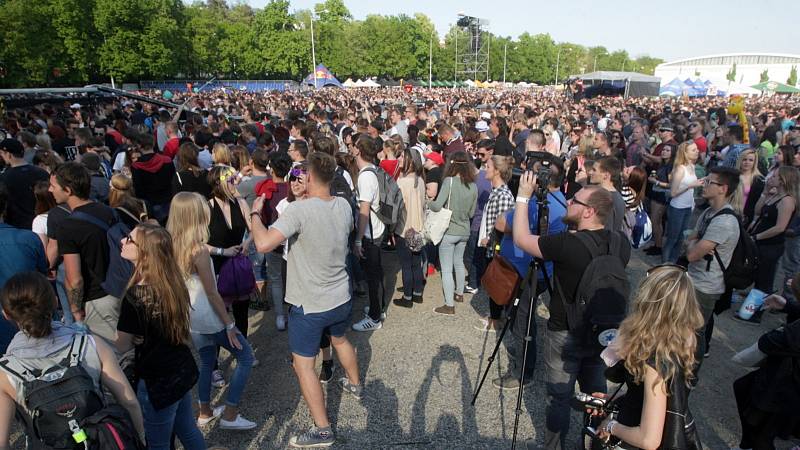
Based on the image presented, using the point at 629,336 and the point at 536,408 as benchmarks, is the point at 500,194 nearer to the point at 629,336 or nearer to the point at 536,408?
the point at 536,408

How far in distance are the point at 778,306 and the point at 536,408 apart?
1.84m

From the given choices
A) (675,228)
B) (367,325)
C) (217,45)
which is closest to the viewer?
(367,325)

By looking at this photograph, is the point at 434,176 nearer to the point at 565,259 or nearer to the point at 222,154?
the point at 222,154

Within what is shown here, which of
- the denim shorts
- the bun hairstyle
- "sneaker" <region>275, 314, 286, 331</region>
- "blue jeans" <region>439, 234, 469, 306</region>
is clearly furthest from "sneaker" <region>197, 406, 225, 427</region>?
"blue jeans" <region>439, 234, 469, 306</region>

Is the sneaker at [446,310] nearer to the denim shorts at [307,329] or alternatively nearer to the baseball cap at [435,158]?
the baseball cap at [435,158]

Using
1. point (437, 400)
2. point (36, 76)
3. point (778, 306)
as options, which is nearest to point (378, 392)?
point (437, 400)

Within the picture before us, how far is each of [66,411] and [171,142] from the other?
263 inches

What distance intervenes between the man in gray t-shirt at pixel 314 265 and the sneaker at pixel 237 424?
546 millimetres

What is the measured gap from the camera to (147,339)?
244cm

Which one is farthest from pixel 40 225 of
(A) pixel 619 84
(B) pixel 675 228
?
(A) pixel 619 84

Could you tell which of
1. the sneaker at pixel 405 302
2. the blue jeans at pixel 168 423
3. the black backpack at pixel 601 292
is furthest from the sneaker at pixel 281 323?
the black backpack at pixel 601 292

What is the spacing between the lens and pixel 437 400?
3881mm

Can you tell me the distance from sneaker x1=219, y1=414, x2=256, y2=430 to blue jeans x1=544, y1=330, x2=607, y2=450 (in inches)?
83.2

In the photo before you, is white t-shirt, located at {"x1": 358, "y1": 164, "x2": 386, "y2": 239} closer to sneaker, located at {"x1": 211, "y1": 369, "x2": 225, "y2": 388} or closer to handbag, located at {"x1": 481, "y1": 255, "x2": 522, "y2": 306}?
handbag, located at {"x1": 481, "y1": 255, "x2": 522, "y2": 306}
